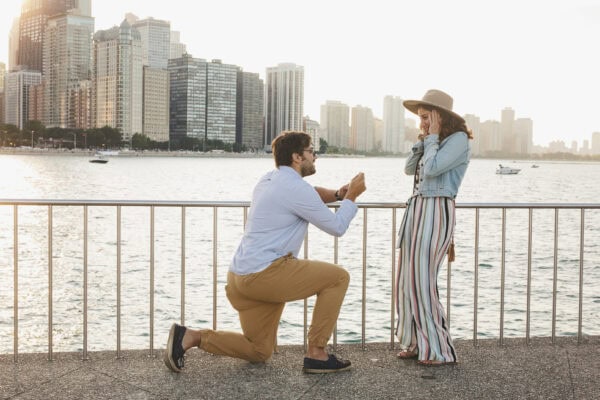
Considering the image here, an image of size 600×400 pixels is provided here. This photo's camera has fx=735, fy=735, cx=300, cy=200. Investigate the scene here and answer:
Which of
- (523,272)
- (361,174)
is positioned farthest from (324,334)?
(523,272)

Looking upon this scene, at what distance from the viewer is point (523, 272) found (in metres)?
24.8

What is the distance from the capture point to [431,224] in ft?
16.3

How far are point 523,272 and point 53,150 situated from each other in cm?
15962

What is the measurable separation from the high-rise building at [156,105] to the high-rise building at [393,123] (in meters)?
53.9

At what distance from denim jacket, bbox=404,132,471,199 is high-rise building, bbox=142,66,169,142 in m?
176

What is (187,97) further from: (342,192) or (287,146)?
(287,146)

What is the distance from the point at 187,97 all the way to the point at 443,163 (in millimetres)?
185502

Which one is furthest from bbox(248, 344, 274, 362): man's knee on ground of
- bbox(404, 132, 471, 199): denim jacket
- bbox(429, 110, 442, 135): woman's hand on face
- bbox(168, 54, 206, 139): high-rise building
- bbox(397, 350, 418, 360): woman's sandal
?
bbox(168, 54, 206, 139): high-rise building

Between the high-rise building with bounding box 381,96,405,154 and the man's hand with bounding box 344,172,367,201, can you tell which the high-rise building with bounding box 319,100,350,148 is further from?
the man's hand with bounding box 344,172,367,201

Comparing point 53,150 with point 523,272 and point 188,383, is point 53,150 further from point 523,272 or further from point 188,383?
point 188,383

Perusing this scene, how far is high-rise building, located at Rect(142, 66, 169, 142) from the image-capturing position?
Result: 178 metres

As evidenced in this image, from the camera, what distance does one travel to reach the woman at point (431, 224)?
16.2 feet

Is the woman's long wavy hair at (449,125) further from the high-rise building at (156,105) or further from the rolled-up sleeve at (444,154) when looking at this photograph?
the high-rise building at (156,105)

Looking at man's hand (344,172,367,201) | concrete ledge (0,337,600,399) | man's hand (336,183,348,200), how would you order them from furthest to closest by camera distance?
man's hand (336,183,348,200) → man's hand (344,172,367,201) → concrete ledge (0,337,600,399)
